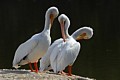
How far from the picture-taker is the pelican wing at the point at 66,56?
15078 millimetres

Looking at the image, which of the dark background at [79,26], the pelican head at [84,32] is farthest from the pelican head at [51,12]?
the dark background at [79,26]

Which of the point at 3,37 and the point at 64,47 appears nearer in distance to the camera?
the point at 64,47

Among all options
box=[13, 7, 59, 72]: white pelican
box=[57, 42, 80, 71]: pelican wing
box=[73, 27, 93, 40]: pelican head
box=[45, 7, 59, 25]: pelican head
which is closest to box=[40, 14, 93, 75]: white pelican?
box=[57, 42, 80, 71]: pelican wing

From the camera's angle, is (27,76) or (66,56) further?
(66,56)

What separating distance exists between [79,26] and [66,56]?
87.7 ft

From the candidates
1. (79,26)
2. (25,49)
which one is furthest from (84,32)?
(79,26)

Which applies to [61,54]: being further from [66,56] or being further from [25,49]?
[25,49]

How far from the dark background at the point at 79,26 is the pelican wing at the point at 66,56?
18.6 feet

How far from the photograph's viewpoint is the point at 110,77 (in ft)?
69.2

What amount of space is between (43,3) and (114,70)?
49.0m

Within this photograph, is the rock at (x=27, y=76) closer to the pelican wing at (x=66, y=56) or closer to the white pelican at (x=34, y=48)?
the pelican wing at (x=66, y=56)

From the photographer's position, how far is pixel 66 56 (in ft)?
49.9

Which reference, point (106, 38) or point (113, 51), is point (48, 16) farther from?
point (106, 38)

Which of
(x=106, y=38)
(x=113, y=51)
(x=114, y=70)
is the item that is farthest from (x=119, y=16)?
(x=114, y=70)
